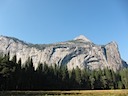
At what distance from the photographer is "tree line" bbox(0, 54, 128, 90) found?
294 feet

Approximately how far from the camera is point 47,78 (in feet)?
377

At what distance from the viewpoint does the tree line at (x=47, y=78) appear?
3531 inches

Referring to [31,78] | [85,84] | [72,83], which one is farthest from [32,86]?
[85,84]

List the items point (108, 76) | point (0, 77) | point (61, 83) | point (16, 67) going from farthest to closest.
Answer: point (108, 76) → point (61, 83) → point (16, 67) → point (0, 77)

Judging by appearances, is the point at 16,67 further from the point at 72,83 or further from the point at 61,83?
the point at 72,83

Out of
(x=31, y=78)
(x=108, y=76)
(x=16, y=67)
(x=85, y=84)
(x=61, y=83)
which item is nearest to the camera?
(x=16, y=67)

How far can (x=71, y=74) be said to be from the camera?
5384 inches

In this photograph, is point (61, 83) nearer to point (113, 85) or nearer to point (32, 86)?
point (32, 86)

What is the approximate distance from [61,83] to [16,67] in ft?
111

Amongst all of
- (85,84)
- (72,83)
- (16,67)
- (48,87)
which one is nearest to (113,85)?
(85,84)

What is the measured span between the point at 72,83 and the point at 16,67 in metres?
42.5

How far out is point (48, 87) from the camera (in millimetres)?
113375

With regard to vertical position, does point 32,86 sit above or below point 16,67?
below

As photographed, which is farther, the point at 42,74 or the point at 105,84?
the point at 105,84
